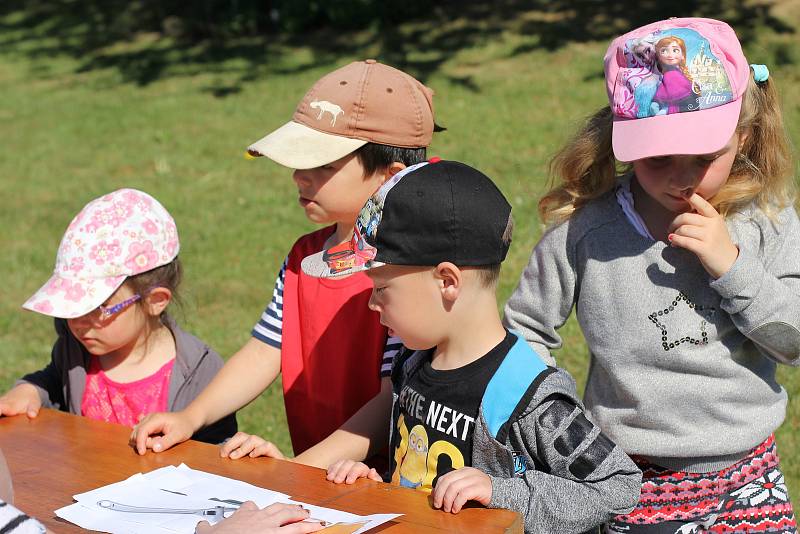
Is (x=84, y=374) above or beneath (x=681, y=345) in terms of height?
beneath

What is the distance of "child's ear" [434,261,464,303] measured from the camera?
2.40 meters

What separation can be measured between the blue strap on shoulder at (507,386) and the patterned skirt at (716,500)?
1.91 feet

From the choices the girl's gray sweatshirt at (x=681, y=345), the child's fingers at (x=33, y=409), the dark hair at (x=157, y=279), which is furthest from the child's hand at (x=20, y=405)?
the girl's gray sweatshirt at (x=681, y=345)

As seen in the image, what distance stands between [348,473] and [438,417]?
0.25 meters

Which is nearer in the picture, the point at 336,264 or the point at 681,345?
the point at 336,264

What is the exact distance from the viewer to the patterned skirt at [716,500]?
277 cm

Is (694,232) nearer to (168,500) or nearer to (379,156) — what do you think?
(379,156)

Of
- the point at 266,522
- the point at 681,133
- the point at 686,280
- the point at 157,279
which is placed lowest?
the point at 157,279

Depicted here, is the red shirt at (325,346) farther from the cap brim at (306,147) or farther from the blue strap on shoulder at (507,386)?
the blue strap on shoulder at (507,386)

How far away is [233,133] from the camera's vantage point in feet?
34.1

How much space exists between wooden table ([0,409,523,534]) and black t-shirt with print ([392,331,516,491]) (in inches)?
6.4

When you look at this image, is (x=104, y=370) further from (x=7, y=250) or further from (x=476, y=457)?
(x=7, y=250)

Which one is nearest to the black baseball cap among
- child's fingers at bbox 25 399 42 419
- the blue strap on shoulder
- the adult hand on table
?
the blue strap on shoulder

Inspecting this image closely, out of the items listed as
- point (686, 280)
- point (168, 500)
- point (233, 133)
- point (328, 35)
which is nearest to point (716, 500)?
point (686, 280)
